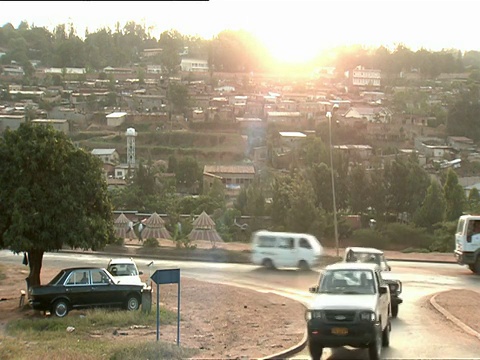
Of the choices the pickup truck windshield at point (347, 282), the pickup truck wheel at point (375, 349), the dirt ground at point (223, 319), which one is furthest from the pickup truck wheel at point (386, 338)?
the dirt ground at point (223, 319)

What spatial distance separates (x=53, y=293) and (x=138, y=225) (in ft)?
77.0

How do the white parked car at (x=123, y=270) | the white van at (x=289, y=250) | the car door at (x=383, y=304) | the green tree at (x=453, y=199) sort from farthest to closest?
the green tree at (x=453, y=199)
the white van at (x=289, y=250)
the white parked car at (x=123, y=270)
the car door at (x=383, y=304)

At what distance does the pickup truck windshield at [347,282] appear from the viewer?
12.7 metres

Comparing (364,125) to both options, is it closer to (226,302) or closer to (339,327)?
(226,302)

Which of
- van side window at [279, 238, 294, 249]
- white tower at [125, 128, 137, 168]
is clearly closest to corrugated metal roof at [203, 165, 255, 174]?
white tower at [125, 128, 137, 168]

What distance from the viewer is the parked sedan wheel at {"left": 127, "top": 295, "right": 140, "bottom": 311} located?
58.1 ft

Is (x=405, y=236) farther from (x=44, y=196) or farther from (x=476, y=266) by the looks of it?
(x=44, y=196)

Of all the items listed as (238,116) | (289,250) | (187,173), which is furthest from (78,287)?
(238,116)

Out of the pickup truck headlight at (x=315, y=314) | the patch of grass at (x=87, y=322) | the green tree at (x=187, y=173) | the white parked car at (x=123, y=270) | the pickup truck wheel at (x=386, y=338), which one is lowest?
the green tree at (x=187, y=173)

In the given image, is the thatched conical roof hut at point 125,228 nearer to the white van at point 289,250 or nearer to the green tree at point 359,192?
the white van at point 289,250

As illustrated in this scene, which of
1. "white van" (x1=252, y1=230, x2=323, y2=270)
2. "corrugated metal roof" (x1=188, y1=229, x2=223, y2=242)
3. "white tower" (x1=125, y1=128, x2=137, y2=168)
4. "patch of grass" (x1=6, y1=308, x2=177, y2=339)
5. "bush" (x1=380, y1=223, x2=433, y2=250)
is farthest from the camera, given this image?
"white tower" (x1=125, y1=128, x2=137, y2=168)

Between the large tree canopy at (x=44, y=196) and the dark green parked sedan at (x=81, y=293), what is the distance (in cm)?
190

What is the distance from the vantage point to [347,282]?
42.3 ft

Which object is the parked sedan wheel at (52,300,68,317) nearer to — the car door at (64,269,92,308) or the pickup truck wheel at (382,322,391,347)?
the car door at (64,269,92,308)
